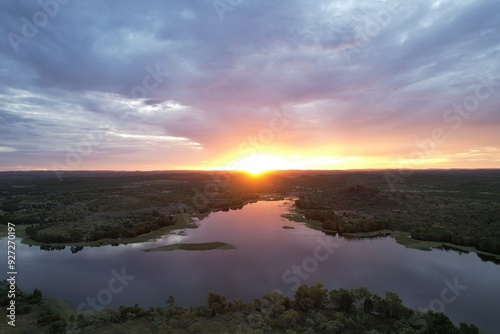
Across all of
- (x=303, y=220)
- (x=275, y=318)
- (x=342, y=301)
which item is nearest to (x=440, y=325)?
(x=342, y=301)

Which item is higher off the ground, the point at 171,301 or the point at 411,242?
the point at 171,301

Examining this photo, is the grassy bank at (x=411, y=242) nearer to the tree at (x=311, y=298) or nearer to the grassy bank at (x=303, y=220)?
the grassy bank at (x=303, y=220)

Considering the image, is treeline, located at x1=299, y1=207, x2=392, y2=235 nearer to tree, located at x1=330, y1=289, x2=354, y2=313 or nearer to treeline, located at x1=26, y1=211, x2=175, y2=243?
tree, located at x1=330, y1=289, x2=354, y2=313

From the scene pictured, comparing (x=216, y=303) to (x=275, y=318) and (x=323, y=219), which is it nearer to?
(x=275, y=318)

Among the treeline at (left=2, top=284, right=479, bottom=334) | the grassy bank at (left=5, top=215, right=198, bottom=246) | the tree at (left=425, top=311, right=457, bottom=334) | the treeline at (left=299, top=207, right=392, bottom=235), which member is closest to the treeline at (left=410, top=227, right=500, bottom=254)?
the treeline at (left=299, top=207, right=392, bottom=235)

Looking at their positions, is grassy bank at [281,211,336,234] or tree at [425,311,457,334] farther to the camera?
grassy bank at [281,211,336,234]
